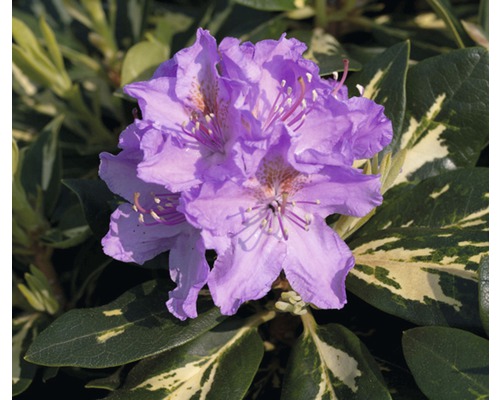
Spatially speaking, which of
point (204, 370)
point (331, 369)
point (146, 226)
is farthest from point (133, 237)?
point (331, 369)

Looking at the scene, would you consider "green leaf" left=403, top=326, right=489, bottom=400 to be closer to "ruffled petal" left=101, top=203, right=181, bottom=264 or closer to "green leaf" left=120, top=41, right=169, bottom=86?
"ruffled petal" left=101, top=203, right=181, bottom=264

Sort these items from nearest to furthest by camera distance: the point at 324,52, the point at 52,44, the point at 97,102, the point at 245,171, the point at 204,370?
the point at 245,171
the point at 204,370
the point at 324,52
the point at 52,44
the point at 97,102

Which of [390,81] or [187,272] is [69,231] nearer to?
[187,272]

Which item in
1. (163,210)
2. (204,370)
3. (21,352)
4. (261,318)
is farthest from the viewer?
(21,352)

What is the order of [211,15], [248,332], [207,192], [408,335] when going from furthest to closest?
[211,15]
[248,332]
[408,335]
[207,192]

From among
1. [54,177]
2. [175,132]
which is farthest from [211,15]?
[175,132]

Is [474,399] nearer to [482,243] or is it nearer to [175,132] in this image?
[482,243]
